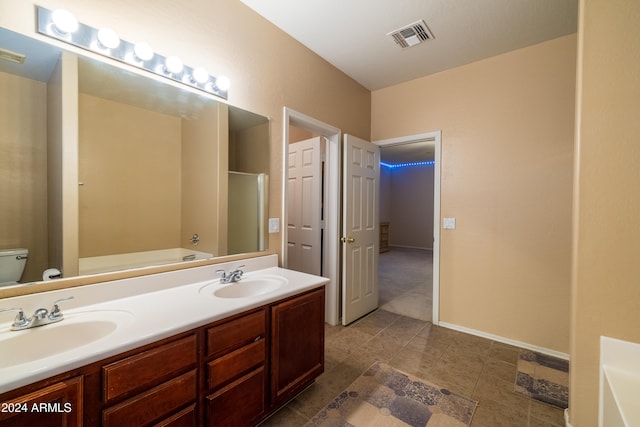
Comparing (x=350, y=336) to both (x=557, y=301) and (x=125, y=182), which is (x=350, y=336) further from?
(x=125, y=182)

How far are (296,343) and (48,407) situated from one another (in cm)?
106

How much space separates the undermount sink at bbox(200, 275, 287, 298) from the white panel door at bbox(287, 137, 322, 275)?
115 centimetres

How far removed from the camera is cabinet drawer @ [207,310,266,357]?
1161mm

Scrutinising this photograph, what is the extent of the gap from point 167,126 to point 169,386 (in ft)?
4.55

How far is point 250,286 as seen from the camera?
1731 mm

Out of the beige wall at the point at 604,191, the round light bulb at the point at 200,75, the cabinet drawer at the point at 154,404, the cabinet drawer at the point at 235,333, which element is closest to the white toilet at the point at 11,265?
the cabinet drawer at the point at 154,404

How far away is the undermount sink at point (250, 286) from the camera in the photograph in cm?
159

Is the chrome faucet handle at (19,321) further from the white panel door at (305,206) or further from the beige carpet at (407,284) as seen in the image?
the beige carpet at (407,284)

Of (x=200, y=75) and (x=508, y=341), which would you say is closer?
(x=200, y=75)

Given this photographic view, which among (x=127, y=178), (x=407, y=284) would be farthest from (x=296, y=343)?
(x=407, y=284)

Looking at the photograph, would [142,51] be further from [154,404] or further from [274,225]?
[154,404]

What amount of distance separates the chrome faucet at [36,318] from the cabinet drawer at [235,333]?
61cm

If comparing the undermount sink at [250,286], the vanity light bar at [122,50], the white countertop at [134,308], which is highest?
the vanity light bar at [122,50]

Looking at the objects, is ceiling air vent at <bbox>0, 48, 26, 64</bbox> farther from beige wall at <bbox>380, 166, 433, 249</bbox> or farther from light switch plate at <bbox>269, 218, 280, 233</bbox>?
beige wall at <bbox>380, 166, 433, 249</bbox>
